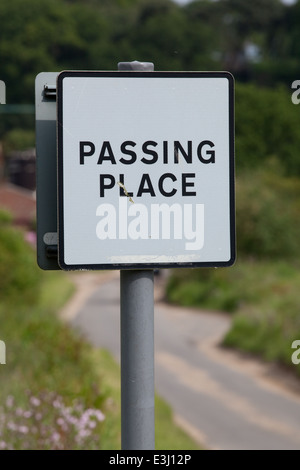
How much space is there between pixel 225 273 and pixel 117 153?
28.3 m

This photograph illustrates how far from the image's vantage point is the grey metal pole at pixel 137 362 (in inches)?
86.4

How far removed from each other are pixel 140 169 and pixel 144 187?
0.15 feet

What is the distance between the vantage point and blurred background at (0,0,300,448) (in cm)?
905

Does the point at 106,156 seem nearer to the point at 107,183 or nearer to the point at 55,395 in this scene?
the point at 107,183

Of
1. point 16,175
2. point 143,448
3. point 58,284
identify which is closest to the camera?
point 143,448

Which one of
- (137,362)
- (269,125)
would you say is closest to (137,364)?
(137,362)

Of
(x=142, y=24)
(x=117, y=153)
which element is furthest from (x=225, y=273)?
(x=142, y=24)

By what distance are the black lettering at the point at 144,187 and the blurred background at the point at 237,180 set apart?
0.41m

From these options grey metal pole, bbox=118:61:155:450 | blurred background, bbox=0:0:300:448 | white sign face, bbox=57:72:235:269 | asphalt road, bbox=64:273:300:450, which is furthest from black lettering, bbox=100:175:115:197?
asphalt road, bbox=64:273:300:450

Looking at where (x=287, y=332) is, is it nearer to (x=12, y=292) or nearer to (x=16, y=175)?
(x=12, y=292)

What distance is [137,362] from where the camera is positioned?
221 centimetres

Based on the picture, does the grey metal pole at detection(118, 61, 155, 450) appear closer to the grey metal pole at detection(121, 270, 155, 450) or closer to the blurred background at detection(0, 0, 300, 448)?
the grey metal pole at detection(121, 270, 155, 450)

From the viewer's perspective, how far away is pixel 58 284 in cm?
3706

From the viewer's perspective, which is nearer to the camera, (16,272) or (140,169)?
(140,169)
